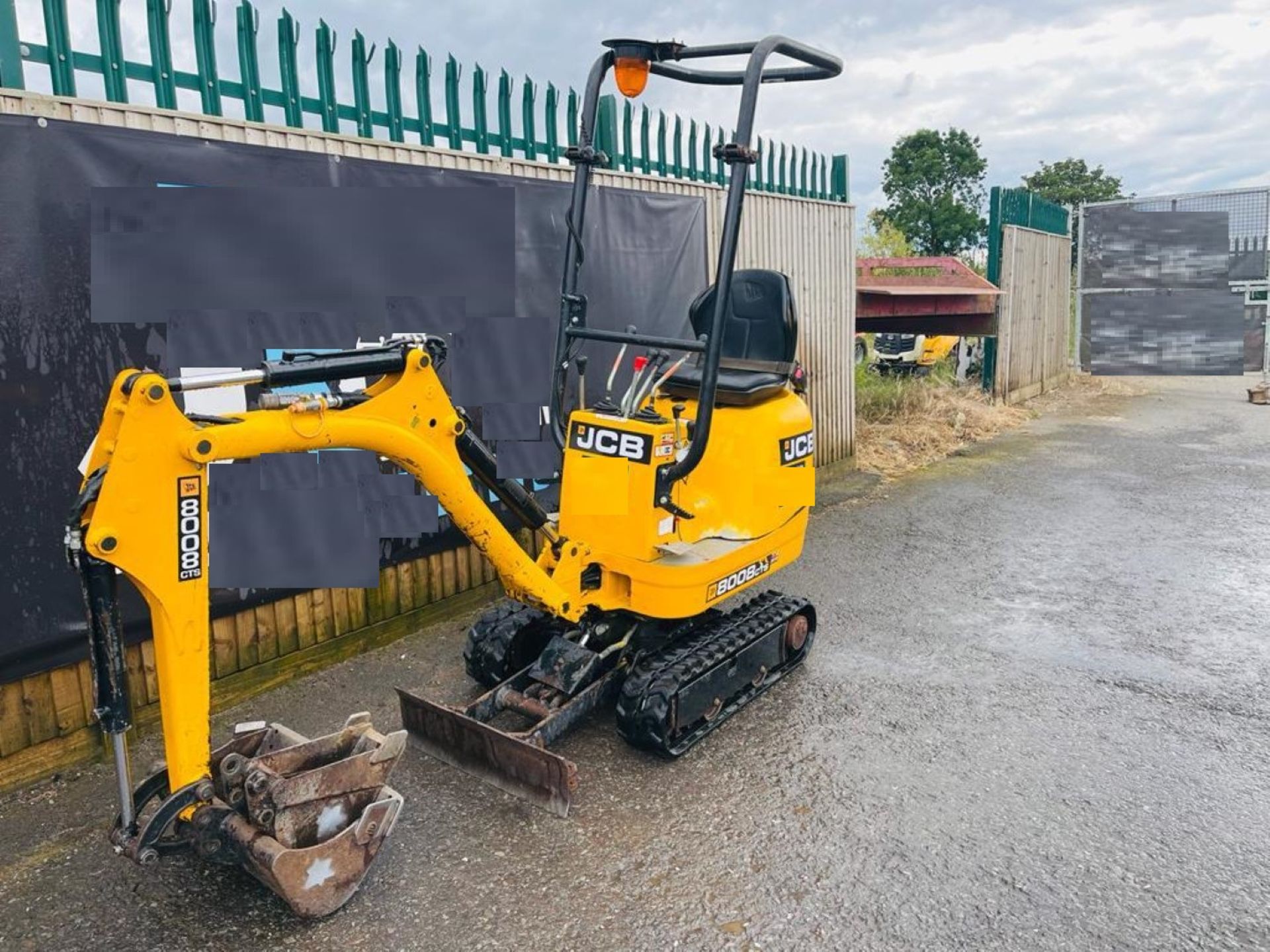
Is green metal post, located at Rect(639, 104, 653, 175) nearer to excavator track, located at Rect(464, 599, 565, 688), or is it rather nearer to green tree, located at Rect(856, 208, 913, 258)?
excavator track, located at Rect(464, 599, 565, 688)

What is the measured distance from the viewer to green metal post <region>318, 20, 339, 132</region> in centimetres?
452

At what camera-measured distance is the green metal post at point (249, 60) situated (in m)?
4.20

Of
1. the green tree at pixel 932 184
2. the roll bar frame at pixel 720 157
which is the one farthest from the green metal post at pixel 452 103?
the green tree at pixel 932 184

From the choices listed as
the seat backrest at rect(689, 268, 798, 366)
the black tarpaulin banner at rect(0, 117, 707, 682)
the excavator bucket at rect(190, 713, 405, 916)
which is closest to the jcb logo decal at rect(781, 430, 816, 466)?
the seat backrest at rect(689, 268, 798, 366)

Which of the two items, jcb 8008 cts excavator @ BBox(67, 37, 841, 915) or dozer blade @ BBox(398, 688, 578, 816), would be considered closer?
jcb 8008 cts excavator @ BBox(67, 37, 841, 915)

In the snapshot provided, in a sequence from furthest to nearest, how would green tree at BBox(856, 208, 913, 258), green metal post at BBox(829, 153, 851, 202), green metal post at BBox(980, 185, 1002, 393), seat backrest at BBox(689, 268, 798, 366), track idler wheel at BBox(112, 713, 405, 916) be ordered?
green tree at BBox(856, 208, 913, 258) < green metal post at BBox(980, 185, 1002, 393) < green metal post at BBox(829, 153, 851, 202) < seat backrest at BBox(689, 268, 798, 366) < track idler wheel at BBox(112, 713, 405, 916)

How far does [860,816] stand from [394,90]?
411cm

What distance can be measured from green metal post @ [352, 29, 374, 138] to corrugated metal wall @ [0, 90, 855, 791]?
0.13m

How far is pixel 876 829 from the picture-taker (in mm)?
3270

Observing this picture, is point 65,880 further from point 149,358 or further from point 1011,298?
point 1011,298

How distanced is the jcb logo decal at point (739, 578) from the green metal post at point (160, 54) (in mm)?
3096

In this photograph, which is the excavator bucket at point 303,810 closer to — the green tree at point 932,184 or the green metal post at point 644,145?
the green metal post at point 644,145

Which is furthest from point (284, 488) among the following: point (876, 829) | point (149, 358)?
point (876, 829)

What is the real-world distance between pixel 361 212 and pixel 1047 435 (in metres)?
9.13
